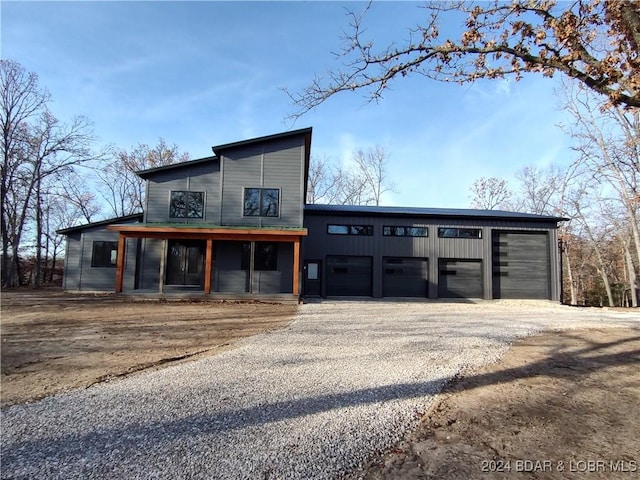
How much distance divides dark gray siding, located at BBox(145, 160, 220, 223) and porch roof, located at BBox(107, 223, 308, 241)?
1413 millimetres

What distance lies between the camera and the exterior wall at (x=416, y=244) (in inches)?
760

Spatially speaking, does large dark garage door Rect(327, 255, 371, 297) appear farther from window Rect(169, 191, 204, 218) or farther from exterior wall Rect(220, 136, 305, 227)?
window Rect(169, 191, 204, 218)

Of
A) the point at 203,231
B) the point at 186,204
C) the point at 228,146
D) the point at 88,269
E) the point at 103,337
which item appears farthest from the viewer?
the point at 88,269

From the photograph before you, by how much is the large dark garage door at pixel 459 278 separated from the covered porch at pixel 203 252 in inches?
321

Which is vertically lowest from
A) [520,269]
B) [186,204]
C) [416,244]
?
[520,269]

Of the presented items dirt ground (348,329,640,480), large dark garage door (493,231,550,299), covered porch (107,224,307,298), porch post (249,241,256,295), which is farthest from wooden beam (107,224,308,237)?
large dark garage door (493,231,550,299)

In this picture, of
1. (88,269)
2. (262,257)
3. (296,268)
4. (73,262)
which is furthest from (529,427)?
(73,262)

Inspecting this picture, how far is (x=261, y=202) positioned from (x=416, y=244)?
325 inches

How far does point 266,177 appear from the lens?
654 inches

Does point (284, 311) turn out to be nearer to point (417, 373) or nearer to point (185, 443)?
point (417, 373)

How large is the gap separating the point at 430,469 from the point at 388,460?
0.99 ft

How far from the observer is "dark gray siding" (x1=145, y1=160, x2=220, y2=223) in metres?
16.7

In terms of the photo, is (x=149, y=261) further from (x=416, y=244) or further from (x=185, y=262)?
(x=416, y=244)

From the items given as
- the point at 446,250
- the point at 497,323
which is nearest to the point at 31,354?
the point at 497,323
